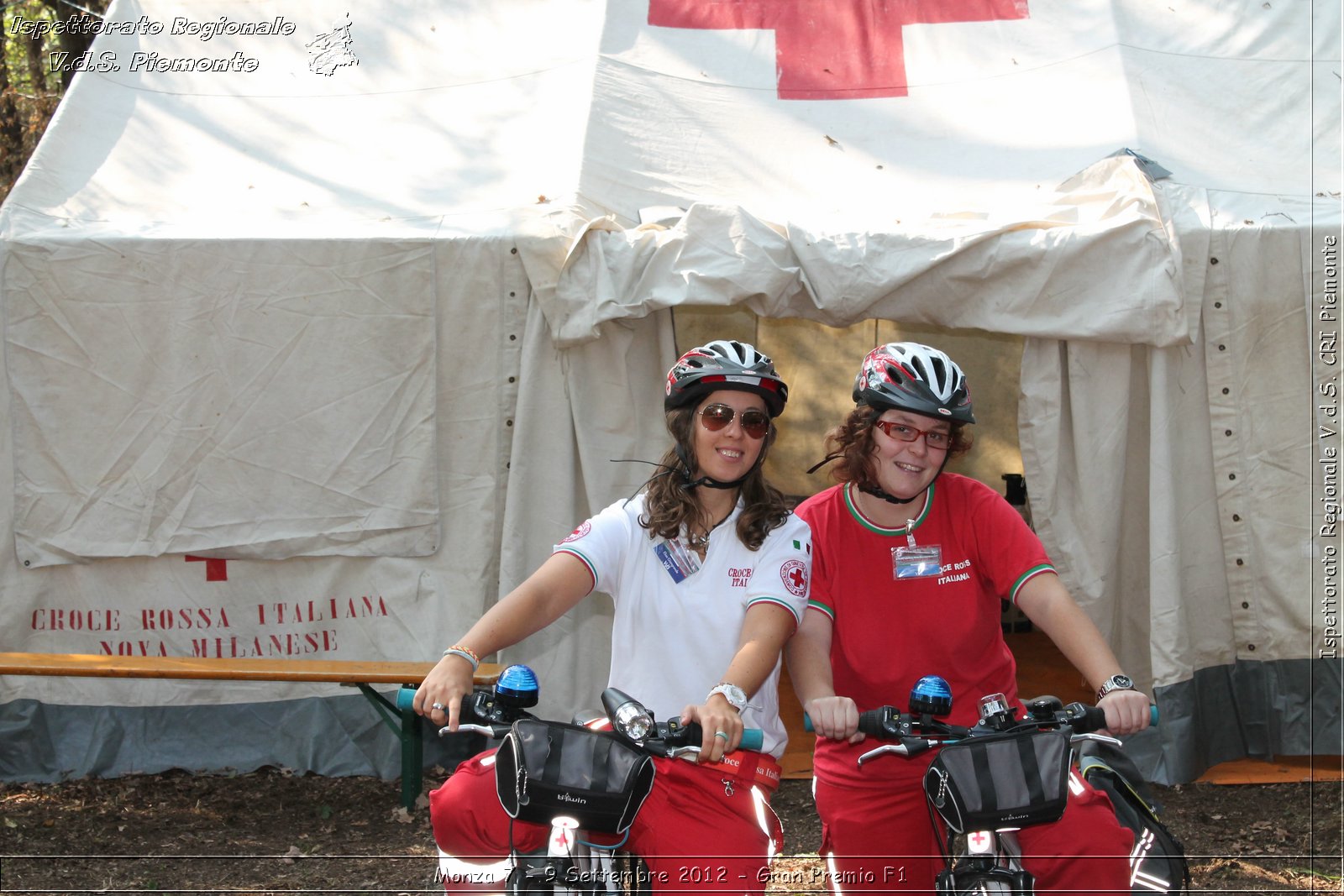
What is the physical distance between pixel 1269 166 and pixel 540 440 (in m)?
3.40

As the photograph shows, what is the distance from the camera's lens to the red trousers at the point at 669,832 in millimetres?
2604

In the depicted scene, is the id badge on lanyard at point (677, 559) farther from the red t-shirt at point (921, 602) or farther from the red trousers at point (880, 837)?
the red trousers at point (880, 837)

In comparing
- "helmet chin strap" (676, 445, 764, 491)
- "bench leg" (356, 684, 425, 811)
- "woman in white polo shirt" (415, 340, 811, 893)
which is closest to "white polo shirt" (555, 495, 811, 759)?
"woman in white polo shirt" (415, 340, 811, 893)

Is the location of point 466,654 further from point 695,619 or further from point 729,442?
point 729,442

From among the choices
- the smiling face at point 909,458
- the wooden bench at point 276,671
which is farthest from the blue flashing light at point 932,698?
the wooden bench at point 276,671

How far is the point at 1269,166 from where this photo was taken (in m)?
5.45

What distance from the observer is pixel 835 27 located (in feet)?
20.5

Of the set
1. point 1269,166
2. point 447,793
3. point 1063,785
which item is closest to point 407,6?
point 1269,166

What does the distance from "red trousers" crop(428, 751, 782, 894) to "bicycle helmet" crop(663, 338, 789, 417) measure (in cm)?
90

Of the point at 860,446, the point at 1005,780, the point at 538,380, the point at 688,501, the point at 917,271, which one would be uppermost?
the point at 917,271

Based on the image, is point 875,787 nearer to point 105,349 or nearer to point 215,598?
point 215,598

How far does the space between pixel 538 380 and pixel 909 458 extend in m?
2.32

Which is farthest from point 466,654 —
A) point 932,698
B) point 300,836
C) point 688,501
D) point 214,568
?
point 214,568

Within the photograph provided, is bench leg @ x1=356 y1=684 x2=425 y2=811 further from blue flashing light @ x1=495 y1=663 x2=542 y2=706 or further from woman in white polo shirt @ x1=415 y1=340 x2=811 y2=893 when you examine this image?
blue flashing light @ x1=495 y1=663 x2=542 y2=706
